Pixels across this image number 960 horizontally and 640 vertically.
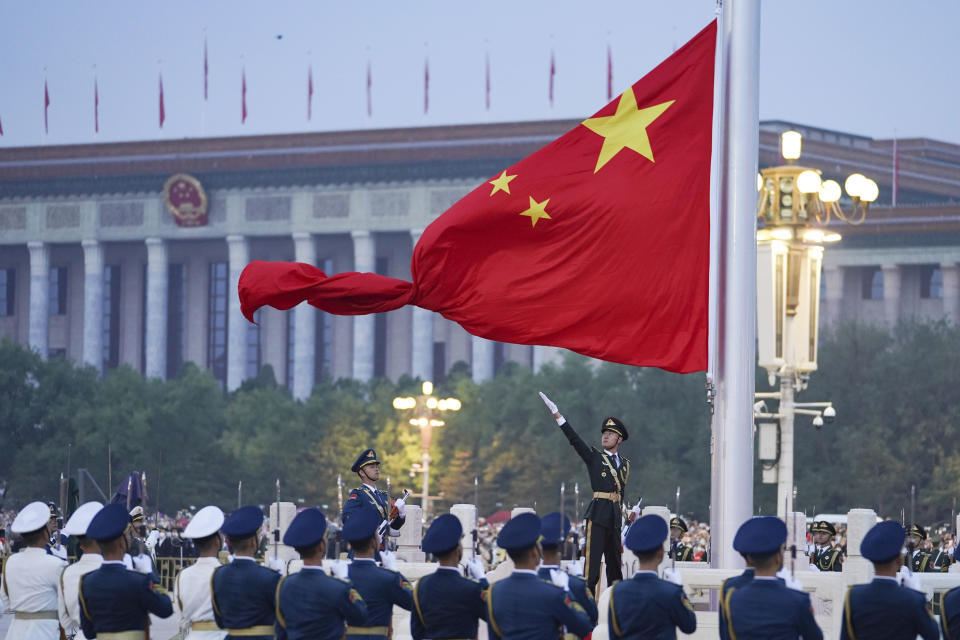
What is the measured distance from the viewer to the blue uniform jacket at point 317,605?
11141 mm

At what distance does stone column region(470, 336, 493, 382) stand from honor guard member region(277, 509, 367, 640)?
73571mm

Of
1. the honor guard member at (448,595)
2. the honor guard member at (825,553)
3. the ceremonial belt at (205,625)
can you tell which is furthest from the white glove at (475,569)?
the honor guard member at (825,553)

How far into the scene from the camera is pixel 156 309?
92812mm

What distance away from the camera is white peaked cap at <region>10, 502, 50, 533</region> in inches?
503

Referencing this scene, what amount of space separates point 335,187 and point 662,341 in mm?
73089

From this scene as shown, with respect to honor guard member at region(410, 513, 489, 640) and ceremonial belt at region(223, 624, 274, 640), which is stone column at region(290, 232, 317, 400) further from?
honor guard member at region(410, 513, 489, 640)

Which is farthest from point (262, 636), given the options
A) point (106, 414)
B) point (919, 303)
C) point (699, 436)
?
point (919, 303)

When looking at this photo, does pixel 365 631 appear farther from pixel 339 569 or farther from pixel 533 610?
pixel 533 610

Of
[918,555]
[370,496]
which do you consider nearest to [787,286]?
[918,555]

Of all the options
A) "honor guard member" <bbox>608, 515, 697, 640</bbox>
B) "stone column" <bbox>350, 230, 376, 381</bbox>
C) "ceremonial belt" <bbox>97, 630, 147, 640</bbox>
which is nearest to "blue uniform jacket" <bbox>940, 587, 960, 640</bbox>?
"honor guard member" <bbox>608, 515, 697, 640</bbox>

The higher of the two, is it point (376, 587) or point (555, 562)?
point (555, 562)

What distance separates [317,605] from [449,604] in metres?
0.82

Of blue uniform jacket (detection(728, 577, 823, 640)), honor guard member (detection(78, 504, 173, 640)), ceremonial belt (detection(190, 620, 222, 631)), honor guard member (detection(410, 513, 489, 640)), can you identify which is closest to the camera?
blue uniform jacket (detection(728, 577, 823, 640))

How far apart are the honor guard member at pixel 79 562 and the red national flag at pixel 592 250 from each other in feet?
11.6
